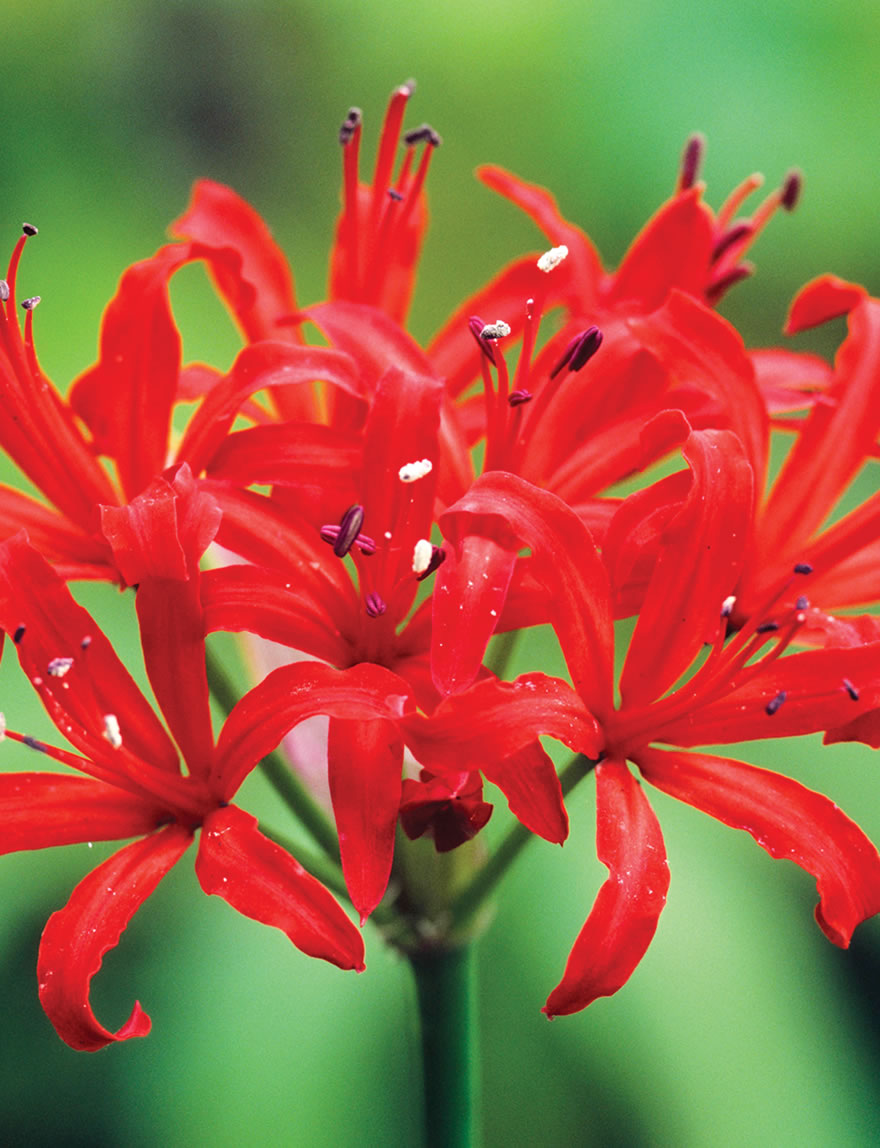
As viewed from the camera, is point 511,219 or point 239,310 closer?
point 239,310

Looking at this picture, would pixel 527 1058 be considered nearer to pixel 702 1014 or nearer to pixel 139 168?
pixel 702 1014

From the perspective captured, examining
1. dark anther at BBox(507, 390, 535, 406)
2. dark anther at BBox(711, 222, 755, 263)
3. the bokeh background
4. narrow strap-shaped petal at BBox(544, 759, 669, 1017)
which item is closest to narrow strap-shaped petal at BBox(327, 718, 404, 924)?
narrow strap-shaped petal at BBox(544, 759, 669, 1017)

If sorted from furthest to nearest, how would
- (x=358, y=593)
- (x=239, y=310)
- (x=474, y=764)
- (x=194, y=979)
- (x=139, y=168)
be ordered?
(x=139, y=168), (x=194, y=979), (x=239, y=310), (x=358, y=593), (x=474, y=764)

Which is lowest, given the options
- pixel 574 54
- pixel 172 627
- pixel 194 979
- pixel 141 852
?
pixel 194 979

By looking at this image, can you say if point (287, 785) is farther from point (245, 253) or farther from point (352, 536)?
point (245, 253)

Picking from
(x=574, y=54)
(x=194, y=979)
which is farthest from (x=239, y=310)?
(x=574, y=54)

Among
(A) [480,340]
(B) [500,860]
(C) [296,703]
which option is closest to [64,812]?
(C) [296,703]

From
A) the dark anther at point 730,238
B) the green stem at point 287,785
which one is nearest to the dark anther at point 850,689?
the green stem at point 287,785
